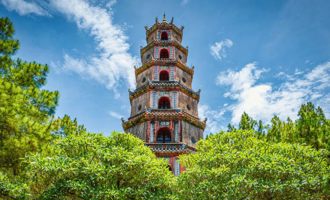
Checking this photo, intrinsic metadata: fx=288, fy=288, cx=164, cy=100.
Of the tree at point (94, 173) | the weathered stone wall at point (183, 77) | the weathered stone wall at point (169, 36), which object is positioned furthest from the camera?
the weathered stone wall at point (169, 36)

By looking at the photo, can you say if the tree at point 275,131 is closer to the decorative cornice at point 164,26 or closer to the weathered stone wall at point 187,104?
the weathered stone wall at point 187,104

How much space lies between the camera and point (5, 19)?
10172 mm

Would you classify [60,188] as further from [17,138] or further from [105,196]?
[17,138]

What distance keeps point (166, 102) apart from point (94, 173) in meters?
13.4

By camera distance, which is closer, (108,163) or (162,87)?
(108,163)

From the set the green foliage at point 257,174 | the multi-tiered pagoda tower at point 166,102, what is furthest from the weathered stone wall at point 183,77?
the green foliage at point 257,174

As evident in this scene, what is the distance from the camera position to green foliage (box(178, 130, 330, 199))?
36.9 ft

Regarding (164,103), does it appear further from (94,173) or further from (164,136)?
(94,173)

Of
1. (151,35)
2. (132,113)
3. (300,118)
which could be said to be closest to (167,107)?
(132,113)

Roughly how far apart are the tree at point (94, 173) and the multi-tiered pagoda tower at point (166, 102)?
786cm

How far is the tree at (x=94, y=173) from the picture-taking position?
11.4 meters

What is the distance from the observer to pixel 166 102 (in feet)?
80.3

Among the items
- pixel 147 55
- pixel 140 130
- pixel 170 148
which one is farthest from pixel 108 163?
pixel 147 55

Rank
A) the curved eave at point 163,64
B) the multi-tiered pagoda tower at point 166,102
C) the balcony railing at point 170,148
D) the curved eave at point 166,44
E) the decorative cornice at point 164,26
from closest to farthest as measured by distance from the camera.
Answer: the balcony railing at point 170,148 < the multi-tiered pagoda tower at point 166,102 < the curved eave at point 163,64 < the curved eave at point 166,44 < the decorative cornice at point 164,26
